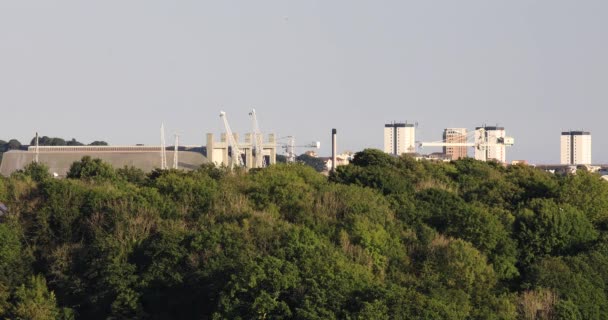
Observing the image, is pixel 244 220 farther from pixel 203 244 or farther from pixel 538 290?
pixel 538 290

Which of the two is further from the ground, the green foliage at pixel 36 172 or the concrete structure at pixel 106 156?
the green foliage at pixel 36 172

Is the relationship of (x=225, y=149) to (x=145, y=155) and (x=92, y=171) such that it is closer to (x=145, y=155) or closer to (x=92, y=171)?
(x=145, y=155)

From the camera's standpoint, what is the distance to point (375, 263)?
43031 mm

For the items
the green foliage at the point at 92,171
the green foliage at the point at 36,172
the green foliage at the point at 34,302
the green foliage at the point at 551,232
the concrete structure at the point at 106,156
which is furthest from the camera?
the concrete structure at the point at 106,156

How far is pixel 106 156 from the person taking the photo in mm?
170625

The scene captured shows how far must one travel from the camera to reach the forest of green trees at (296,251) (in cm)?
3881

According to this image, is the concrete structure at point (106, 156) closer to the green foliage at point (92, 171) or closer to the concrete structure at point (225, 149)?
the concrete structure at point (225, 149)

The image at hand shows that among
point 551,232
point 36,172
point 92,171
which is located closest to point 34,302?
point 551,232

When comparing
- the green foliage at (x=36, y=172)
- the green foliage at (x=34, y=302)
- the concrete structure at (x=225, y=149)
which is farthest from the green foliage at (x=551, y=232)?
the concrete structure at (x=225, y=149)

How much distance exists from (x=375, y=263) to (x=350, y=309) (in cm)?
540

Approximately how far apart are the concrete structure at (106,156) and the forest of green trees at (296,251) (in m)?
107

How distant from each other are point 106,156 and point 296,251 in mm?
131041

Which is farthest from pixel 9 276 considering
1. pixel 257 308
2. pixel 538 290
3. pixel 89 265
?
pixel 538 290

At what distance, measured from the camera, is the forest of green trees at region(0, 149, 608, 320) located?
127 feet
